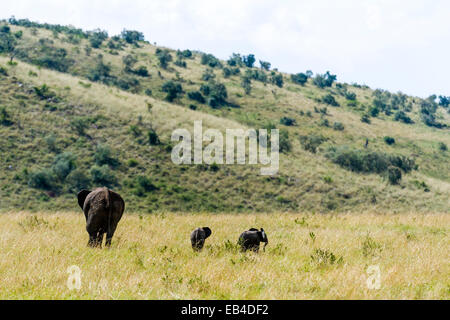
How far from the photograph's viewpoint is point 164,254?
820 cm

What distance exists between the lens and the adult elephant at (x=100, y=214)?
8.64 metres

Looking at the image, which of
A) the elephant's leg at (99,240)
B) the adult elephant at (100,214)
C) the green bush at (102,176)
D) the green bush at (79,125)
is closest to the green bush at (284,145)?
the green bush at (102,176)

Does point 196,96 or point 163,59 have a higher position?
point 163,59

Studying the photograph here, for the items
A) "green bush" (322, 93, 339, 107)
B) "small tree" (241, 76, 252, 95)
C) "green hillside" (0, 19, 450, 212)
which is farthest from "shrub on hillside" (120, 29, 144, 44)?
"green bush" (322, 93, 339, 107)

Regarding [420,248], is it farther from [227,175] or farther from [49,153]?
[49,153]

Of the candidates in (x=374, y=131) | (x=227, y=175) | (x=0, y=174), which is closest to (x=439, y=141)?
(x=374, y=131)

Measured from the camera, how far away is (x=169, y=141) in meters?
44.9

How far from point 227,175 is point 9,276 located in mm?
34139

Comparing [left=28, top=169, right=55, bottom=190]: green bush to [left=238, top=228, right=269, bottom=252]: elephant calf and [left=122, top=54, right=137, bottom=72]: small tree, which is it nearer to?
[left=238, top=228, right=269, bottom=252]: elephant calf

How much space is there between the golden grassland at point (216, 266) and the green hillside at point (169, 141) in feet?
76.4

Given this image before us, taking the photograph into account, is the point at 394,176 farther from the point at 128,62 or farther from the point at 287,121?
the point at 128,62

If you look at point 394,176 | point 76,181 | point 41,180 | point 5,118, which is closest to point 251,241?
point 76,181

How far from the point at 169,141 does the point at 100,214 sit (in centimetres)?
3669

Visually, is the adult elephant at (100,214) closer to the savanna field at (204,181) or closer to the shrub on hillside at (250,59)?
the savanna field at (204,181)
